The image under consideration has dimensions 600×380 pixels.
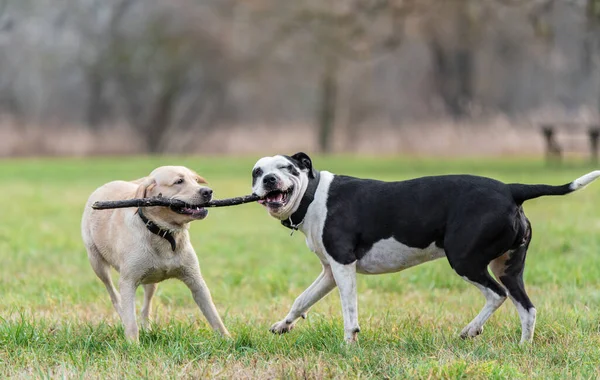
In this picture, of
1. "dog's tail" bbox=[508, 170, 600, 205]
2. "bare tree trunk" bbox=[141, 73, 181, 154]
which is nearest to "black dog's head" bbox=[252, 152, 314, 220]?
"dog's tail" bbox=[508, 170, 600, 205]

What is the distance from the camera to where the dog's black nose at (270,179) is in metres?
5.95

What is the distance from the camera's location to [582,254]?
10219 mm

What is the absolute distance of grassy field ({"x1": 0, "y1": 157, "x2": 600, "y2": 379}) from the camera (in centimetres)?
529

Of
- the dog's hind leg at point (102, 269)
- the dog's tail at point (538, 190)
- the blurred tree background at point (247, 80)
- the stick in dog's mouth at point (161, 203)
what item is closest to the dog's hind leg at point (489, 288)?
the dog's tail at point (538, 190)

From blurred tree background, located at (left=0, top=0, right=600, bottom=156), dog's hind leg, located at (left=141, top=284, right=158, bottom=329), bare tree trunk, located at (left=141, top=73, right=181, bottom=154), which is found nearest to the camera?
dog's hind leg, located at (left=141, top=284, right=158, bottom=329)

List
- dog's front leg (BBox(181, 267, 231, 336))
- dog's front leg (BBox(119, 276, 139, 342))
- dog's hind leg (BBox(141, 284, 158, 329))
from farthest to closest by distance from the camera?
dog's hind leg (BBox(141, 284, 158, 329)) < dog's front leg (BBox(181, 267, 231, 336)) < dog's front leg (BBox(119, 276, 139, 342))

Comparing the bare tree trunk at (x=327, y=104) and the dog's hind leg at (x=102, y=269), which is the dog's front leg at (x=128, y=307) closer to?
the dog's hind leg at (x=102, y=269)

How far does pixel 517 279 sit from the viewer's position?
6035 mm

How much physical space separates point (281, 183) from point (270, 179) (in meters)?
0.08

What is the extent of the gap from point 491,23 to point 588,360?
2638 centimetres

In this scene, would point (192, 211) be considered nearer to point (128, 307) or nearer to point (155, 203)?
point (155, 203)

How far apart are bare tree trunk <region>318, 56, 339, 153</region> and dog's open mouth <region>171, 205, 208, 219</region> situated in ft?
93.6

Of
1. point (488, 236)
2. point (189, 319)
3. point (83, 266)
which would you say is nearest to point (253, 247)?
point (83, 266)

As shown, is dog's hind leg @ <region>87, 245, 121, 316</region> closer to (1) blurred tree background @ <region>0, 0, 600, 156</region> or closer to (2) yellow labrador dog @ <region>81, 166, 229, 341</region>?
(2) yellow labrador dog @ <region>81, 166, 229, 341</region>
